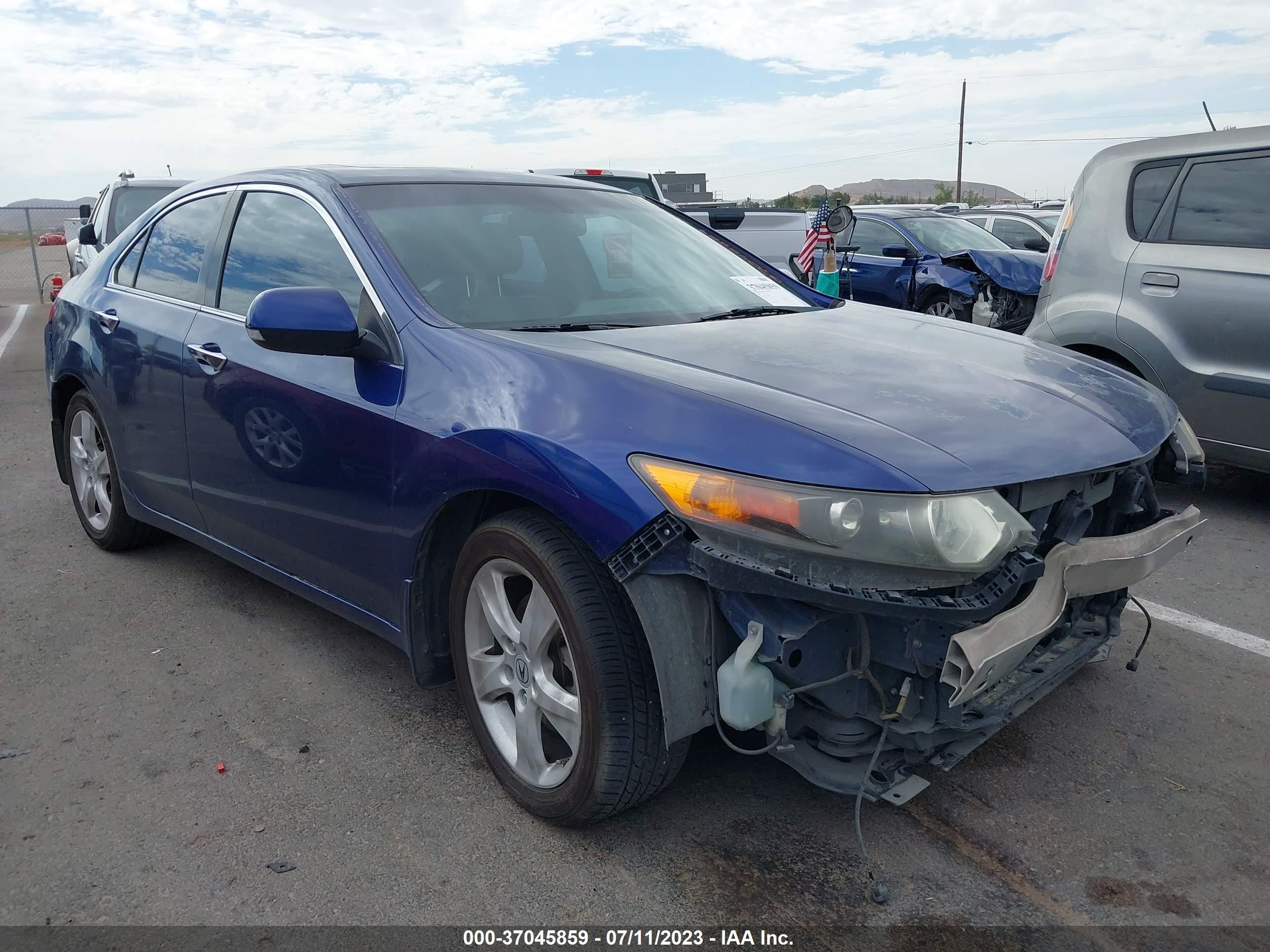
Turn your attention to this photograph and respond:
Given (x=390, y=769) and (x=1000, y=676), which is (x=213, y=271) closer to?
(x=390, y=769)

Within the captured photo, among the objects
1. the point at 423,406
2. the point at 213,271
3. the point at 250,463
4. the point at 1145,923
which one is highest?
the point at 213,271

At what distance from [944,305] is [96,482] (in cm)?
843

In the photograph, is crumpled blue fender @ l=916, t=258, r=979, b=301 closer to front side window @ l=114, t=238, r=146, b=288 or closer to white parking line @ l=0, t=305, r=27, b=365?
front side window @ l=114, t=238, r=146, b=288

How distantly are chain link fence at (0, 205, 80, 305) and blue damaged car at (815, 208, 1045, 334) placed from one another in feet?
33.8

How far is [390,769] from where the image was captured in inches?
116

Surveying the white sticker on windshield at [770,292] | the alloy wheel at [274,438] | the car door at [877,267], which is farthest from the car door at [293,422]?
the car door at [877,267]

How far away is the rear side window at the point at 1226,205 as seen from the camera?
16.5 ft

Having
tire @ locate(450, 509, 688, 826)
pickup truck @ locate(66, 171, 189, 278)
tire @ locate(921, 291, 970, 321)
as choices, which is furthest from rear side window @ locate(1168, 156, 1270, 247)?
pickup truck @ locate(66, 171, 189, 278)

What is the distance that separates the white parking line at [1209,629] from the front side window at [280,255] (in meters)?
2.96

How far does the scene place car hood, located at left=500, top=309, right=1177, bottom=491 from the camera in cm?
225

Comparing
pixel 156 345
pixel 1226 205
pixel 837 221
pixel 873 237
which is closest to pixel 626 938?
pixel 156 345

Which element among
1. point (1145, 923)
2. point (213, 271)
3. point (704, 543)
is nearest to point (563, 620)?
point (704, 543)

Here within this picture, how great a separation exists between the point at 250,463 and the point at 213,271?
81cm

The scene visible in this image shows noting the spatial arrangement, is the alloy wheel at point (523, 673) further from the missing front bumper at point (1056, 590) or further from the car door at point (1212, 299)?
the car door at point (1212, 299)
